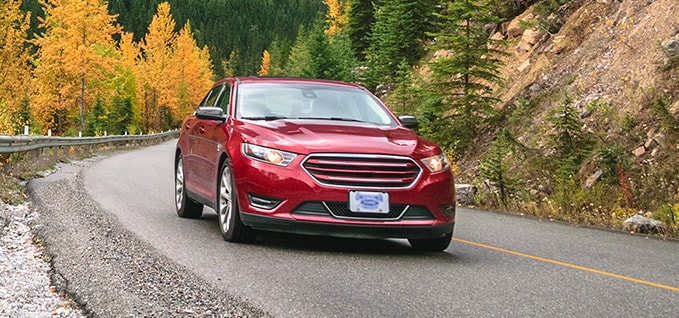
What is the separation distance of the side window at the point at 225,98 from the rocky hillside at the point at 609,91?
618 cm

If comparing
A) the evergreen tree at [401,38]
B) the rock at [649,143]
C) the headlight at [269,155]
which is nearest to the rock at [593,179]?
the rock at [649,143]

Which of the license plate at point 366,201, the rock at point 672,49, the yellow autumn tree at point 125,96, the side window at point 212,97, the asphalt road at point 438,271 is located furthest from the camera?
the yellow autumn tree at point 125,96

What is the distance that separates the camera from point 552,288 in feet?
19.2

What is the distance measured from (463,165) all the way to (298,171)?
13.7 metres

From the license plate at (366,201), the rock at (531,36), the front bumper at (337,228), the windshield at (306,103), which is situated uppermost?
the rock at (531,36)

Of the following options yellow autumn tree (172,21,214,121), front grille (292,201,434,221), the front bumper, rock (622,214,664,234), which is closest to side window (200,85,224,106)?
the front bumper

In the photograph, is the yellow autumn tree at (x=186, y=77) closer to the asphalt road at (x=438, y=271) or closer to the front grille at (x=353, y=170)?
the asphalt road at (x=438, y=271)

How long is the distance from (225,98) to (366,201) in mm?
3052

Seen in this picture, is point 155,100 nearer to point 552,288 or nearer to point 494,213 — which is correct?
point 494,213

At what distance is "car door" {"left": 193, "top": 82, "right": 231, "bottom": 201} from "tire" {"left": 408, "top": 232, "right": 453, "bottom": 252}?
7.24ft

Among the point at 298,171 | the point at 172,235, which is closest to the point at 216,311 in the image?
the point at 298,171

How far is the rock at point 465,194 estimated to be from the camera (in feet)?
47.6

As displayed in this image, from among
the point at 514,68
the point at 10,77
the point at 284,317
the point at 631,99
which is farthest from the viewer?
the point at 10,77

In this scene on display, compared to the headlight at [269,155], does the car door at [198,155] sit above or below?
below
